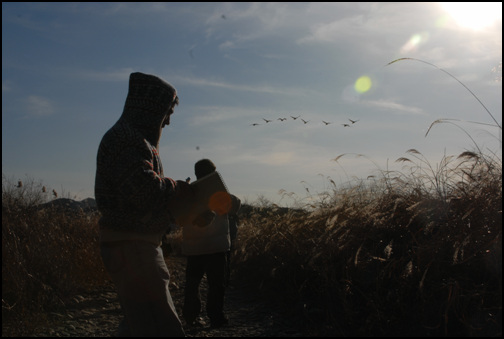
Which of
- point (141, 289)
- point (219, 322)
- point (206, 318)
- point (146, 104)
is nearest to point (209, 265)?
point (219, 322)

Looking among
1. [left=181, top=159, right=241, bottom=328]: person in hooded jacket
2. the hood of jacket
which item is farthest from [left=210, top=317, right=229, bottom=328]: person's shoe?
the hood of jacket

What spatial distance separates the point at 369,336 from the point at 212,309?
6.12 ft

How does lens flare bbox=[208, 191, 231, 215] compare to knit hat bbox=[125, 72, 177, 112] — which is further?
lens flare bbox=[208, 191, 231, 215]

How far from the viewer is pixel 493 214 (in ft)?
14.8

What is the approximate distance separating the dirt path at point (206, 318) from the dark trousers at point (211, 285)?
0.18 metres

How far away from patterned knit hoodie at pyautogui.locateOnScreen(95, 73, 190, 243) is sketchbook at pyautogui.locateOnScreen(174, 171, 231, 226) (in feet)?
0.24

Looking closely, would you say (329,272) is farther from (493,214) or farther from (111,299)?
(111,299)

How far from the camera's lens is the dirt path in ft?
16.6

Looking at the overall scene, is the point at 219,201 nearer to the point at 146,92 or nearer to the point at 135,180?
the point at 135,180

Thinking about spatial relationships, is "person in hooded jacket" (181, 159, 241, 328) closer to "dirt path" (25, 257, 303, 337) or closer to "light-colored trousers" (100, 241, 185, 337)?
"dirt path" (25, 257, 303, 337)

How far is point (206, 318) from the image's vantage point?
5867mm

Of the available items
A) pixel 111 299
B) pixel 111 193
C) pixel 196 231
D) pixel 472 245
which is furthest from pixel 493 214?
pixel 111 299

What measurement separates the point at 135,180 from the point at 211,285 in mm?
2874

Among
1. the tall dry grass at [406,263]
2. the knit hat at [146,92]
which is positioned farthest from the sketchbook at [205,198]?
the tall dry grass at [406,263]
